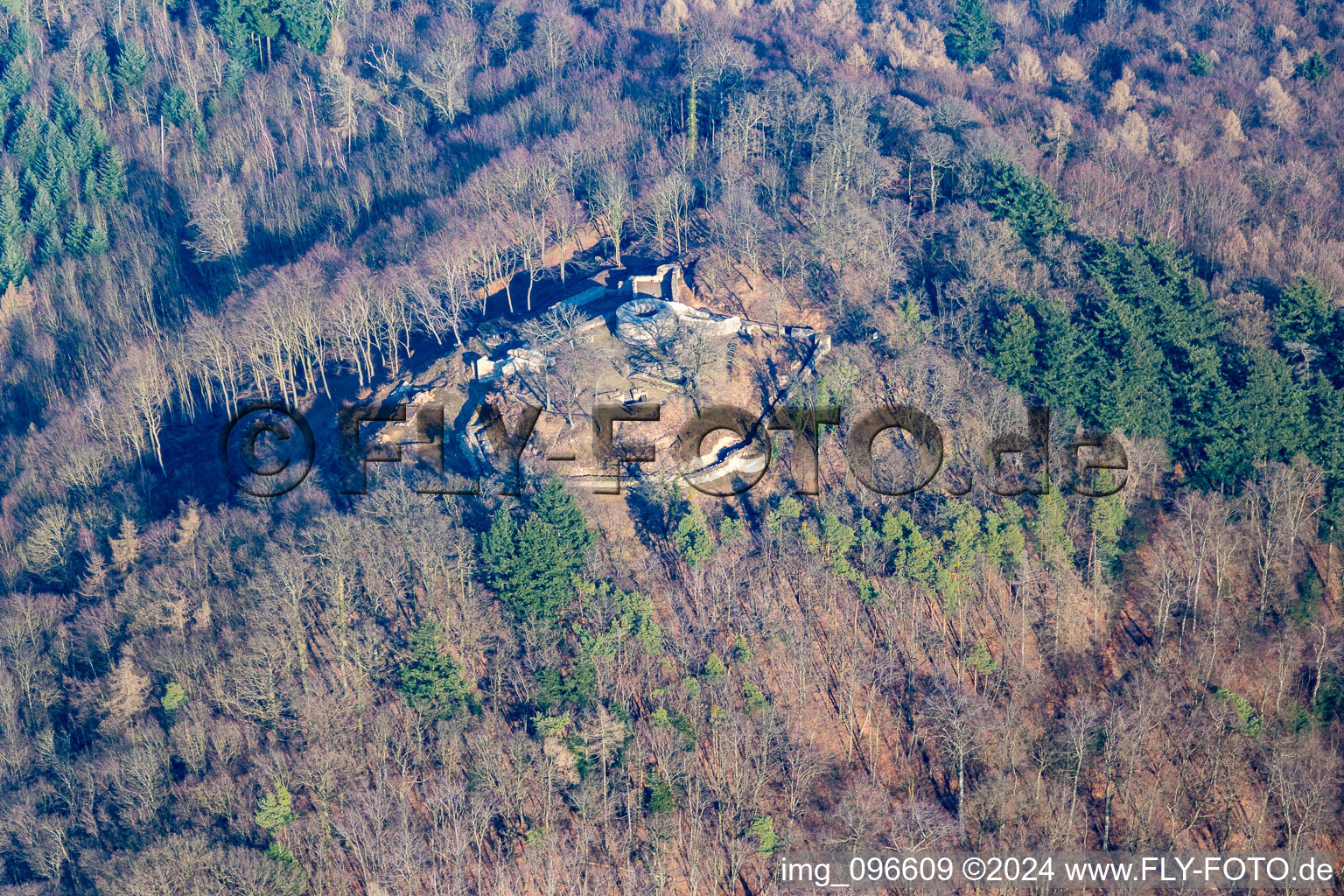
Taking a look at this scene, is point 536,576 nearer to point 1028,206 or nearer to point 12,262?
point 1028,206

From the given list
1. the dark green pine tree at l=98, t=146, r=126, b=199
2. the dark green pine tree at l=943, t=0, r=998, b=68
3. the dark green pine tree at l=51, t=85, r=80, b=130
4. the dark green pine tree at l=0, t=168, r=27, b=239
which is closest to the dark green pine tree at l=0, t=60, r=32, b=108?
the dark green pine tree at l=51, t=85, r=80, b=130

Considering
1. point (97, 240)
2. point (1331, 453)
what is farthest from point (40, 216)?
point (1331, 453)

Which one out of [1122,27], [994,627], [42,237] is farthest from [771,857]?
[1122,27]

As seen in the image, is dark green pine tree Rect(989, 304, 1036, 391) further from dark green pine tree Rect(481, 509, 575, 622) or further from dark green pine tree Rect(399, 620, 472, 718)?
dark green pine tree Rect(399, 620, 472, 718)

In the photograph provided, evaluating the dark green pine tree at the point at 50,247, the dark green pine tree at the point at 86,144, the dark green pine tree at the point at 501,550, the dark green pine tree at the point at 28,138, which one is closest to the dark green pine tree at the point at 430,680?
the dark green pine tree at the point at 501,550

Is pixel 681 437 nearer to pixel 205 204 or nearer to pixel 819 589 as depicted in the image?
pixel 819 589
